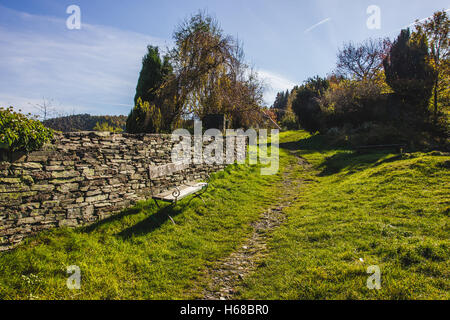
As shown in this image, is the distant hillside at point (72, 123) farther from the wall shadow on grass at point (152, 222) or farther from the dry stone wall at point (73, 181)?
the wall shadow on grass at point (152, 222)

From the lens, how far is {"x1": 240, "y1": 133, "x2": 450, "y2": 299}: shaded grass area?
2.94 meters

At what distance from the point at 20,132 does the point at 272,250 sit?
5.20 metres

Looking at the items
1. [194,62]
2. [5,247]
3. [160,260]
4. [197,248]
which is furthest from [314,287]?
[194,62]

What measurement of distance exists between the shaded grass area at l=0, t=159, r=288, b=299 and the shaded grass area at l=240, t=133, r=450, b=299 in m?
1.14

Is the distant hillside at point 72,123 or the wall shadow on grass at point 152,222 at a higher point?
the distant hillside at point 72,123

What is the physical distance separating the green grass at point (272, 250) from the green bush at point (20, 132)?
1.69 m

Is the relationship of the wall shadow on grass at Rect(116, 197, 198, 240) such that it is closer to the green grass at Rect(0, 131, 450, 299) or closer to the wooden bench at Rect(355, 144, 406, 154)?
the green grass at Rect(0, 131, 450, 299)

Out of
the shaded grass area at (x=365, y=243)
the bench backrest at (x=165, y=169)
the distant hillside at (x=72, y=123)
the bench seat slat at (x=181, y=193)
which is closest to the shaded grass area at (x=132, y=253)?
the bench seat slat at (x=181, y=193)

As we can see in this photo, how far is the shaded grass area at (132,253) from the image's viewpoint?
10.8 feet

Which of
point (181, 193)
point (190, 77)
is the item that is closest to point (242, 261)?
point (181, 193)

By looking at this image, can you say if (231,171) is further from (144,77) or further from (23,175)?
(23,175)

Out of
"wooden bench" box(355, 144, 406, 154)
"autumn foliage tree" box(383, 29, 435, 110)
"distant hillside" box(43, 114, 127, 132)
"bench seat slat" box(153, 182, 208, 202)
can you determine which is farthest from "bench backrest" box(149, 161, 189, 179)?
"autumn foliage tree" box(383, 29, 435, 110)

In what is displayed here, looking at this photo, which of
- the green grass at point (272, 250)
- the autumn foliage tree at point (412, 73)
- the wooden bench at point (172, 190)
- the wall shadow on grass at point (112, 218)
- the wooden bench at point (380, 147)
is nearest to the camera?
Answer: the green grass at point (272, 250)

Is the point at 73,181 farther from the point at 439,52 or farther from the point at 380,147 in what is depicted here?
the point at 439,52
